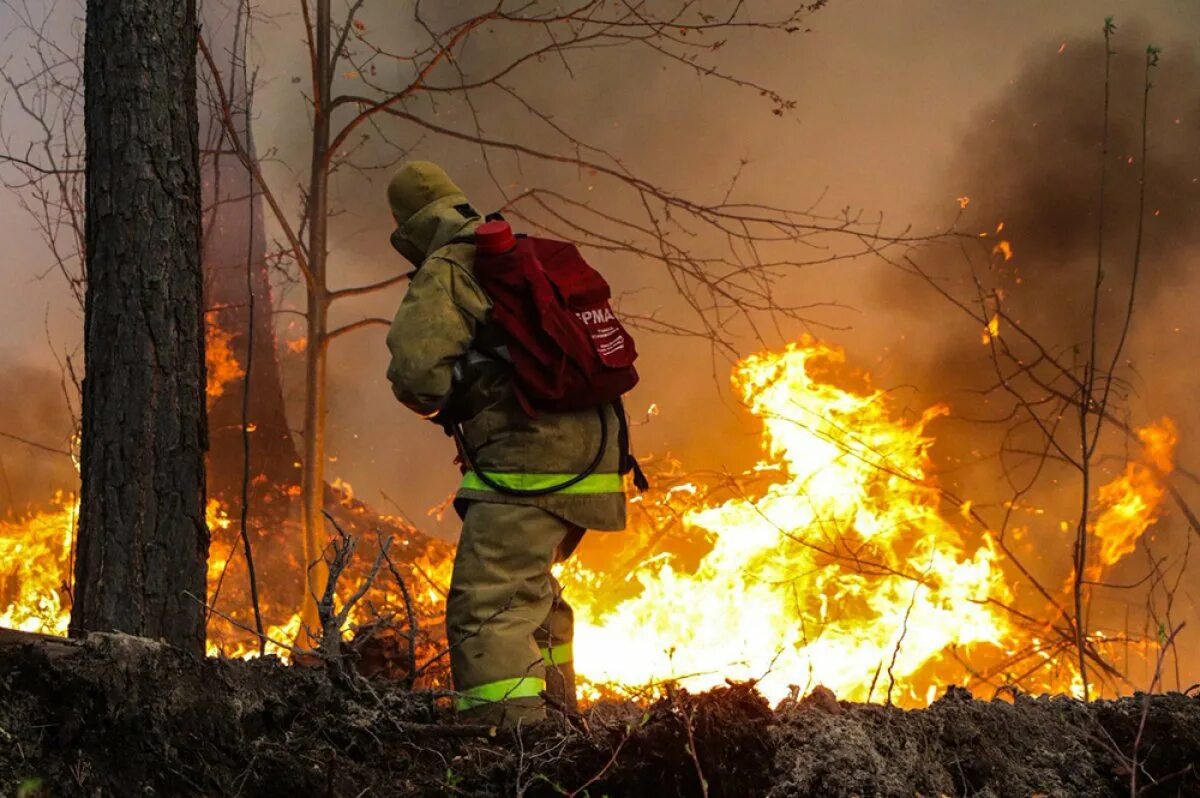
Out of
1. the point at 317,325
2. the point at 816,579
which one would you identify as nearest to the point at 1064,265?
the point at 816,579

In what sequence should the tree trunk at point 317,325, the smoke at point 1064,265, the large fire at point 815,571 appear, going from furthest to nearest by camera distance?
the smoke at point 1064,265 < the tree trunk at point 317,325 < the large fire at point 815,571

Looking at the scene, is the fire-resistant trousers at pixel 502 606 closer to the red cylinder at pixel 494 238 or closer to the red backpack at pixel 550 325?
the red backpack at pixel 550 325

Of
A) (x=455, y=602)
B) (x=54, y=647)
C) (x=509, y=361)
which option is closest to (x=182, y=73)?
(x=509, y=361)

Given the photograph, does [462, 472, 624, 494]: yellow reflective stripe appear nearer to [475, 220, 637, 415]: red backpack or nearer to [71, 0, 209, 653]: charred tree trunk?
[475, 220, 637, 415]: red backpack

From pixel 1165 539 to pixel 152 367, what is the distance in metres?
8.09

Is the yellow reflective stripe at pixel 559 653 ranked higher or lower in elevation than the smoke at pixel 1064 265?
lower

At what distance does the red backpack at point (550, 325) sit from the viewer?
347 centimetres

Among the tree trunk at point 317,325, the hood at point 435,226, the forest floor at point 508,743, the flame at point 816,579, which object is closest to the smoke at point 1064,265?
the flame at point 816,579

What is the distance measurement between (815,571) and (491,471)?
111 inches

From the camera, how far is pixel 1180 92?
857 cm

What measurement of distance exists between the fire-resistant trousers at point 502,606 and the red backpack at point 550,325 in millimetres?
403

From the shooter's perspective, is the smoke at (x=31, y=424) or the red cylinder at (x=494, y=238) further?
the smoke at (x=31, y=424)

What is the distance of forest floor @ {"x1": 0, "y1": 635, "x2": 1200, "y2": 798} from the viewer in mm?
1939

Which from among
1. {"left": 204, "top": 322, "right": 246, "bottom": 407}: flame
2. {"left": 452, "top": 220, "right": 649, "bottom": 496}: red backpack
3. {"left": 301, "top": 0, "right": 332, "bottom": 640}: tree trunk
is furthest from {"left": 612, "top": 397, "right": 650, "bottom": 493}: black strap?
{"left": 204, "top": 322, "right": 246, "bottom": 407}: flame
